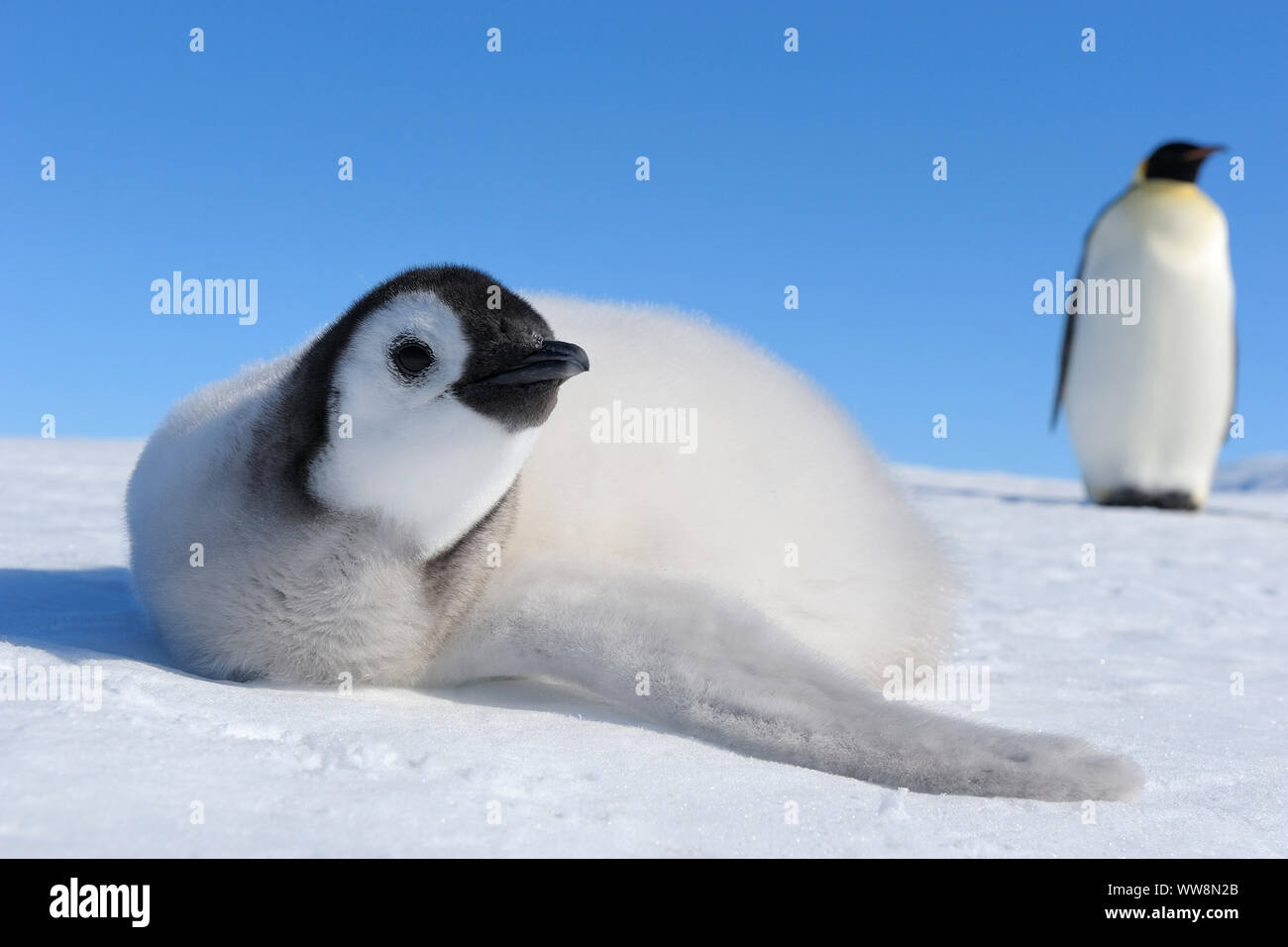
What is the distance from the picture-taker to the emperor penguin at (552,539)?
2201mm

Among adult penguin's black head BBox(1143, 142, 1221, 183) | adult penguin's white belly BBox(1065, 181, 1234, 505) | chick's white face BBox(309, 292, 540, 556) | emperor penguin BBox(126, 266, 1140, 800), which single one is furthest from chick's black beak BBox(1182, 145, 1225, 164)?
chick's white face BBox(309, 292, 540, 556)

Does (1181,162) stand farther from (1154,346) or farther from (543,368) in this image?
(543,368)

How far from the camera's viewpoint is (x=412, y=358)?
7.19 ft

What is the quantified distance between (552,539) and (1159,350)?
10.5m

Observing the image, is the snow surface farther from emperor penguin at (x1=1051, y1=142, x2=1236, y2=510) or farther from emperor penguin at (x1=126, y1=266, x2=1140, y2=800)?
emperor penguin at (x1=1051, y1=142, x2=1236, y2=510)

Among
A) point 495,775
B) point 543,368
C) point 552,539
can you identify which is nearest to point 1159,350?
point 552,539

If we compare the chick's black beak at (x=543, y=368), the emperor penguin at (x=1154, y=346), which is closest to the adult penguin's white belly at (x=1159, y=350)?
the emperor penguin at (x=1154, y=346)

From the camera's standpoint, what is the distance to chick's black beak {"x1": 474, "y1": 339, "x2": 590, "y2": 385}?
2.13 m

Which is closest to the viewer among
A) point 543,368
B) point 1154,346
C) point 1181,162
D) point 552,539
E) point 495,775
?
point 495,775

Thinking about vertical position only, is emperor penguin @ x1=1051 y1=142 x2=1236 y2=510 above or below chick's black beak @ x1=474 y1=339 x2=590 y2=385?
above

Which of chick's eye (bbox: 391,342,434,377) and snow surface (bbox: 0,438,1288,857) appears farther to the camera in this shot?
chick's eye (bbox: 391,342,434,377)

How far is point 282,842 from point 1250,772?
2.12m
